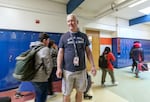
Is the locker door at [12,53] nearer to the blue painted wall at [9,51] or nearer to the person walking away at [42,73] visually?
the blue painted wall at [9,51]

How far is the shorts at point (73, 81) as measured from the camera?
1.63 meters

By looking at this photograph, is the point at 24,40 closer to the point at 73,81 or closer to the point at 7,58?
the point at 7,58

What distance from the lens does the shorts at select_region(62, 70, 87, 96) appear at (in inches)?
64.0

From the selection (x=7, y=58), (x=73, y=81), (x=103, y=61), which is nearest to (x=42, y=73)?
(x=73, y=81)

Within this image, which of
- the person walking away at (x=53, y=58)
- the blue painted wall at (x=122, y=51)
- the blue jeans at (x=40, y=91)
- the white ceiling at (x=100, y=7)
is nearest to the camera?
the blue jeans at (x=40, y=91)

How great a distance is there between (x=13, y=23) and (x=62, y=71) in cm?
313

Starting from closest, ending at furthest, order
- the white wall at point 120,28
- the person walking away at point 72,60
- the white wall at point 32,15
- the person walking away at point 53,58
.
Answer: the person walking away at point 72,60 < the person walking away at point 53,58 < the white wall at point 32,15 < the white wall at point 120,28

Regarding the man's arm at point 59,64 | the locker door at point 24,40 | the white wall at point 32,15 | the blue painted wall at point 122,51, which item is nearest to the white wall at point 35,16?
the white wall at point 32,15

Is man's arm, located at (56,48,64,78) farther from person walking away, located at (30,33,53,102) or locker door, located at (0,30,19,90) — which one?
locker door, located at (0,30,19,90)

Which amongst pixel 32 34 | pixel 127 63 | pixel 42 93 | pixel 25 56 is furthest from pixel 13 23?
pixel 127 63

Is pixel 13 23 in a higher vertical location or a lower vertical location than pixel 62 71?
higher

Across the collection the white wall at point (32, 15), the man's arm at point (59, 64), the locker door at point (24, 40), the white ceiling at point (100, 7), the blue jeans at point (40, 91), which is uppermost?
the white ceiling at point (100, 7)

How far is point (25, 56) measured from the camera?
1862mm

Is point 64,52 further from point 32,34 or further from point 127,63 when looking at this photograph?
point 127,63
